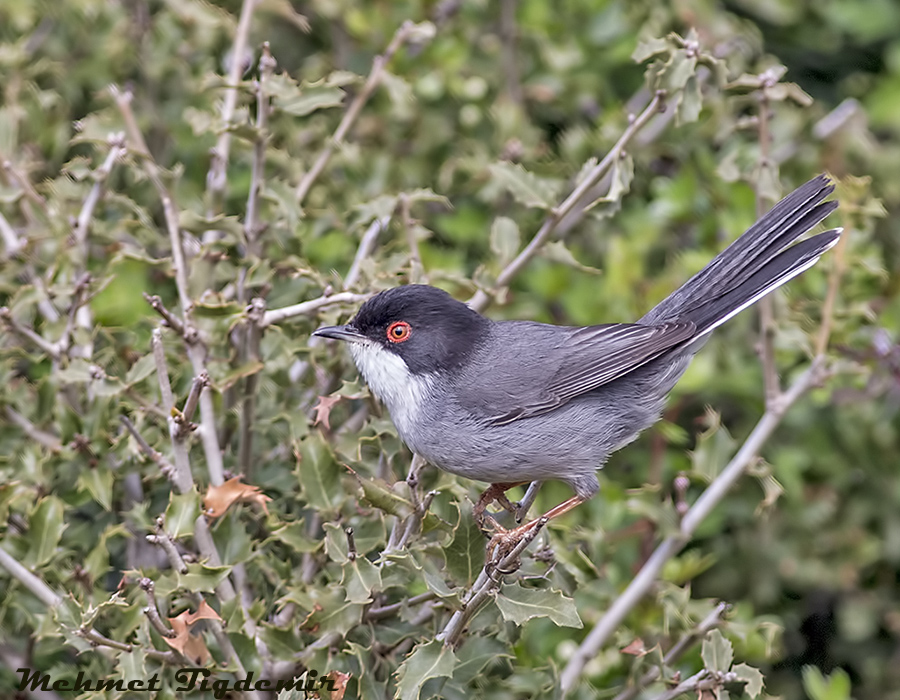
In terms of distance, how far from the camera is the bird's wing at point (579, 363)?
3213 millimetres

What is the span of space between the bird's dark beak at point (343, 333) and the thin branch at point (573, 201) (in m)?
0.46

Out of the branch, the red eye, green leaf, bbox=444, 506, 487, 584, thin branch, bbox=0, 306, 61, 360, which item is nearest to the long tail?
the branch

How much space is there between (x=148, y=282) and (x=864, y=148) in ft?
10.8

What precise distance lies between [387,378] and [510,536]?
2.01 feet

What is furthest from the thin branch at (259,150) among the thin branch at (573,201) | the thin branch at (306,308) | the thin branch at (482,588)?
the thin branch at (482,588)

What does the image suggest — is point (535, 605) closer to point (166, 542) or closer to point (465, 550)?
point (465, 550)

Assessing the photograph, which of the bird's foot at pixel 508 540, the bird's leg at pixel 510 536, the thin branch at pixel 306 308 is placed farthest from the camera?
the thin branch at pixel 306 308

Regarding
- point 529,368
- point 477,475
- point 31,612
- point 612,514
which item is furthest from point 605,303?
point 31,612

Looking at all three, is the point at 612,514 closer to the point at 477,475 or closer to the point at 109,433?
the point at 477,475

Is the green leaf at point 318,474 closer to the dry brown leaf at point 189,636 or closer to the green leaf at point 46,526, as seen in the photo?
the dry brown leaf at point 189,636

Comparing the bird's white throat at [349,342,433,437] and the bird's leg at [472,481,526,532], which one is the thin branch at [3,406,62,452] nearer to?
the bird's white throat at [349,342,433,437]

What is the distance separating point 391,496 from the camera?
8.48 ft

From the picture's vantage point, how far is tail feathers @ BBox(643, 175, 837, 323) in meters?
3.27

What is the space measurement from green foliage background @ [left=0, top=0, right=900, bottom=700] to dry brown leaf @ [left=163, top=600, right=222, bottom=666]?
64 mm
